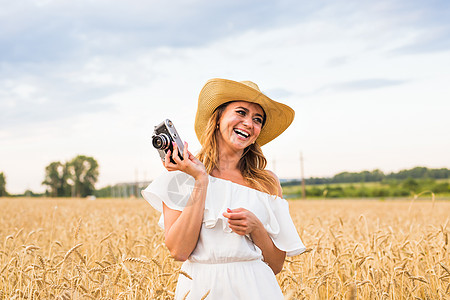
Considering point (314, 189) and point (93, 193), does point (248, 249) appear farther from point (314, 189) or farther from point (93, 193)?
point (93, 193)

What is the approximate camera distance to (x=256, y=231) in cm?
235

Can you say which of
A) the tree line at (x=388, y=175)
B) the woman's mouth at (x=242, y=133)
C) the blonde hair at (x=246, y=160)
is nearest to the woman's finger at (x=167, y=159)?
the blonde hair at (x=246, y=160)

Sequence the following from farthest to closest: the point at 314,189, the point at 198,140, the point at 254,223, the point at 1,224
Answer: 1. the point at 314,189
2. the point at 1,224
3. the point at 198,140
4. the point at 254,223

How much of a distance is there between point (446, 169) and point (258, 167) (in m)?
67.1

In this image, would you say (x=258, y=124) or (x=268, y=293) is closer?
(x=268, y=293)

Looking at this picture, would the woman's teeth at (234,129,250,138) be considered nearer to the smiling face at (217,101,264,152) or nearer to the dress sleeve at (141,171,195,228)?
the smiling face at (217,101,264,152)

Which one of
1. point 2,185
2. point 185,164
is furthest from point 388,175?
point 2,185

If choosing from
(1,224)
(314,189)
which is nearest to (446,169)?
(314,189)

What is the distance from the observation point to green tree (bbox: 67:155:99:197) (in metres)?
90.5

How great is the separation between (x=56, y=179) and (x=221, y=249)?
98.5 meters

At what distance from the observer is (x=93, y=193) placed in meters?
91.7

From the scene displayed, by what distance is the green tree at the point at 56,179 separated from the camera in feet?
294

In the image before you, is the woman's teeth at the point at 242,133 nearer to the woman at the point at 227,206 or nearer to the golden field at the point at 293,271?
the woman at the point at 227,206

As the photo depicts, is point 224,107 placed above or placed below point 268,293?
above
